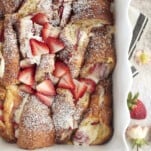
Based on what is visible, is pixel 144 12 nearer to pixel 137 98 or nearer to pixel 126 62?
pixel 137 98

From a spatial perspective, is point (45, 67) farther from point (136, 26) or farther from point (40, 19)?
point (136, 26)

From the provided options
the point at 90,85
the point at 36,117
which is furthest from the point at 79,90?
the point at 36,117

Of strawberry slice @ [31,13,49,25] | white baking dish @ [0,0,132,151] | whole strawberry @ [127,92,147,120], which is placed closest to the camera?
white baking dish @ [0,0,132,151]

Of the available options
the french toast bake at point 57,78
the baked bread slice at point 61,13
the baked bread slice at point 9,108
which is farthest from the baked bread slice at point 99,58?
the baked bread slice at point 9,108

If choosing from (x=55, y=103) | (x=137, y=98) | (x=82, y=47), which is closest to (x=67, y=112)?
(x=55, y=103)

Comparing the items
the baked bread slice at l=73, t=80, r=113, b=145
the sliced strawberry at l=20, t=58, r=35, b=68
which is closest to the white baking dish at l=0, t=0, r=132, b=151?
the baked bread slice at l=73, t=80, r=113, b=145

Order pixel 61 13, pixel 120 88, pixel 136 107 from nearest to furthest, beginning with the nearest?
pixel 120 88, pixel 61 13, pixel 136 107

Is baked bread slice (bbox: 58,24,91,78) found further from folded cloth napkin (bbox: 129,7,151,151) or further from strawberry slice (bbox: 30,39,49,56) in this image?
folded cloth napkin (bbox: 129,7,151,151)
